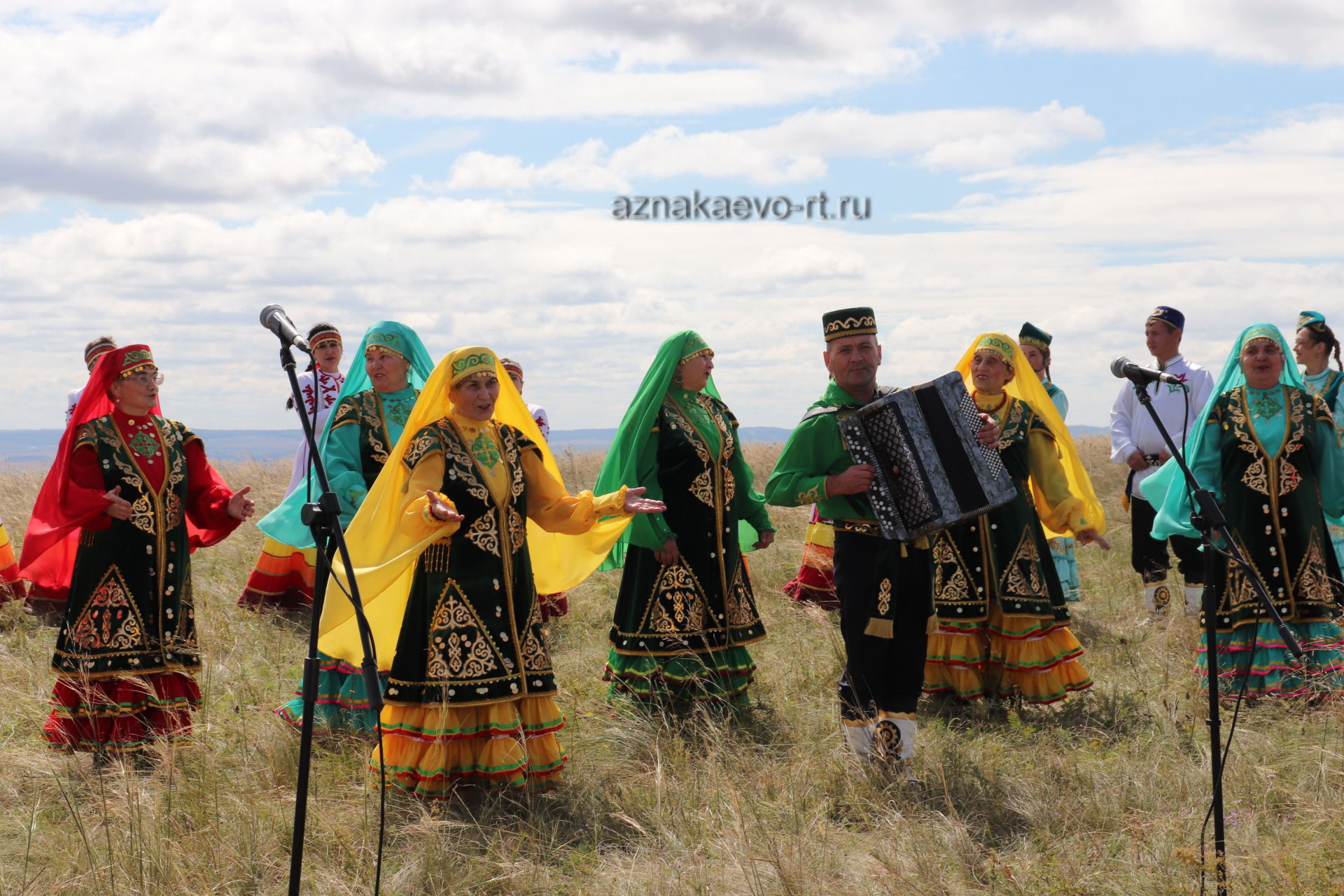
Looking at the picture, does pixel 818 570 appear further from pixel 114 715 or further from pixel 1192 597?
pixel 114 715

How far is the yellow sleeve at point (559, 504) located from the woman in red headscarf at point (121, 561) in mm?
1478

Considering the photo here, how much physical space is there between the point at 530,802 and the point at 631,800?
0.42 meters

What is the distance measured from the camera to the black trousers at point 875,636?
502 centimetres

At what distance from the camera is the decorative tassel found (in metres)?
4.94

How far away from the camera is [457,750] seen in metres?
4.86

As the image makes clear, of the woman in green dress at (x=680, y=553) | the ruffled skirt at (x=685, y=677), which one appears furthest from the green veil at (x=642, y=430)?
the ruffled skirt at (x=685, y=677)

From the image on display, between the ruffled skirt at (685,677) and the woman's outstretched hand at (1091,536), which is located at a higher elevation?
the woman's outstretched hand at (1091,536)

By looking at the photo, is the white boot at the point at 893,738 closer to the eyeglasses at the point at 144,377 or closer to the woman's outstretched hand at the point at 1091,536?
the woman's outstretched hand at the point at 1091,536

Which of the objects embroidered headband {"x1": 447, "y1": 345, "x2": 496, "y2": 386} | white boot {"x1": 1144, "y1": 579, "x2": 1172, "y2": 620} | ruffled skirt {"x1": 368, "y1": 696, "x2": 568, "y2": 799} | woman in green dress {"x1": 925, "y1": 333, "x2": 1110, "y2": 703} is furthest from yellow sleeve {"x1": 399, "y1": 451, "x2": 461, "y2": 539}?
white boot {"x1": 1144, "y1": 579, "x2": 1172, "y2": 620}

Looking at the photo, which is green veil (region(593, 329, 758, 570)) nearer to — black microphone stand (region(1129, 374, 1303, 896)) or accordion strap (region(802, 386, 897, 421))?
accordion strap (region(802, 386, 897, 421))

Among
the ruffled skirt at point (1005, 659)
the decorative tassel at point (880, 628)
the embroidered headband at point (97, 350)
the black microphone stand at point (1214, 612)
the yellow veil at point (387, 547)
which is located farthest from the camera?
the embroidered headband at point (97, 350)

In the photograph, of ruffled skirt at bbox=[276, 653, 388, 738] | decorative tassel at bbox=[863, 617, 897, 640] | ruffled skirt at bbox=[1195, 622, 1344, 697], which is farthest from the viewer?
ruffled skirt at bbox=[1195, 622, 1344, 697]

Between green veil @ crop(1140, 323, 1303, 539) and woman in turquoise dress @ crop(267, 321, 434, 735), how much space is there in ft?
13.3

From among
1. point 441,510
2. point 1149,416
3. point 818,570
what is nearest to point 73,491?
point 441,510
